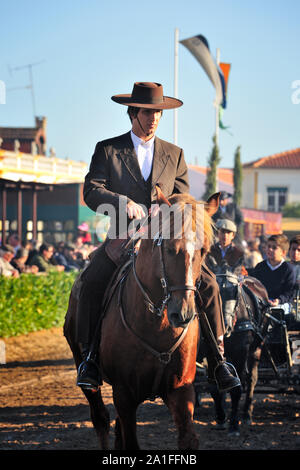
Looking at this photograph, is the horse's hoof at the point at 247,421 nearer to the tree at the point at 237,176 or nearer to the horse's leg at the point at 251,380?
the horse's leg at the point at 251,380

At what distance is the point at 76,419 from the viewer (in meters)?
8.85

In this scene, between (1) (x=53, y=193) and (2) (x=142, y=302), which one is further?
(1) (x=53, y=193)

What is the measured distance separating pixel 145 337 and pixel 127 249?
2.86 feet

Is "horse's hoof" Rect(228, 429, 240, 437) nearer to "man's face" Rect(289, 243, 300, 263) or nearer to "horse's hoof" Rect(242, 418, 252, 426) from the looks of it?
"horse's hoof" Rect(242, 418, 252, 426)

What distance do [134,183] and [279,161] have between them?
71.5 metres

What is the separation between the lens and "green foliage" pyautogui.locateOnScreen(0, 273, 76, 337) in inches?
569

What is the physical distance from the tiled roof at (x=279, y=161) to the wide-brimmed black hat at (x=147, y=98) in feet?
224

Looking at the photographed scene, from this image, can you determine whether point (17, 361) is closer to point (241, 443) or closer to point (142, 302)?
point (241, 443)

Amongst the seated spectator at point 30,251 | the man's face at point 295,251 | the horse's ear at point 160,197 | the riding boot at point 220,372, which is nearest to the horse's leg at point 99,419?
the riding boot at point 220,372

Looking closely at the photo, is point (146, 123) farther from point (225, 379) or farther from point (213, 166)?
point (213, 166)

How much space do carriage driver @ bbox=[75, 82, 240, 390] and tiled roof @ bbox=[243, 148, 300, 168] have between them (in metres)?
68.2

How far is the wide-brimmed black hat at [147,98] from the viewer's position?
6.03 m

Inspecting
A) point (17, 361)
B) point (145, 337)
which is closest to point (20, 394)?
point (17, 361)

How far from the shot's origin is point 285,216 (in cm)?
6700
